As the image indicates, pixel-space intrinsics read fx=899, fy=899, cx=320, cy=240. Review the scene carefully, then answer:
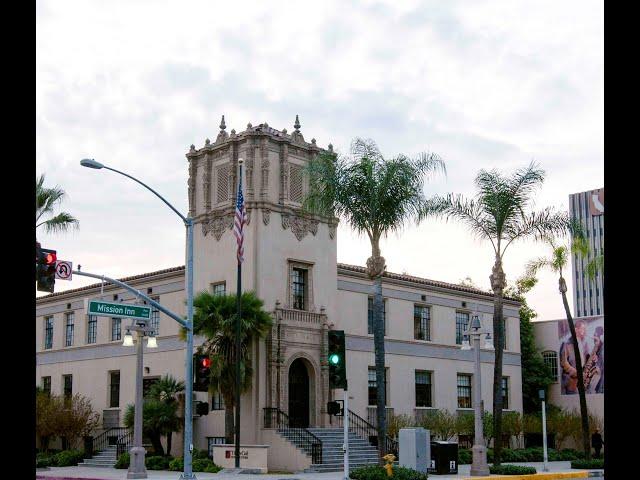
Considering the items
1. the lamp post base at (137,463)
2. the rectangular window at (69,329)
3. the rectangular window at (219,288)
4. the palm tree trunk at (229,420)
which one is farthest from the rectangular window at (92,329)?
the lamp post base at (137,463)

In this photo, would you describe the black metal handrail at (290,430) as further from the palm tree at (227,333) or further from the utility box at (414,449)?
the utility box at (414,449)

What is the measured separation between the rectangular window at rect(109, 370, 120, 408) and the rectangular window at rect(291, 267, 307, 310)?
36.3 ft

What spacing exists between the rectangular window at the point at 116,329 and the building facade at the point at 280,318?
0.06 m

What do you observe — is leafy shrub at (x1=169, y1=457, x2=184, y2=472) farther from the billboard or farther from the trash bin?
the billboard

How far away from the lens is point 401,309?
4412 cm

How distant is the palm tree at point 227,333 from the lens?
111ft

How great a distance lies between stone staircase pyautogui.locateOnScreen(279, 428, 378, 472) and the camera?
3412 centimetres

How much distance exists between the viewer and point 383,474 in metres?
26.1

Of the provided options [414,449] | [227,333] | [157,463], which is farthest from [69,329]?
[414,449]

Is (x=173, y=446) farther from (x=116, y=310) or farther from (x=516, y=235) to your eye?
(x=516, y=235)

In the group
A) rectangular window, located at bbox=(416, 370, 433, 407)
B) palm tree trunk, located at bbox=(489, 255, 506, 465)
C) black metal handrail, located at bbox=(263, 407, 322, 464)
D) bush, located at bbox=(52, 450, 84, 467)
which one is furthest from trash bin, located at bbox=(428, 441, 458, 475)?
bush, located at bbox=(52, 450, 84, 467)

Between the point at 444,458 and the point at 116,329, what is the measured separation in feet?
66.2

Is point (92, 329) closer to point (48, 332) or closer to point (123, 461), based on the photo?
point (48, 332)
